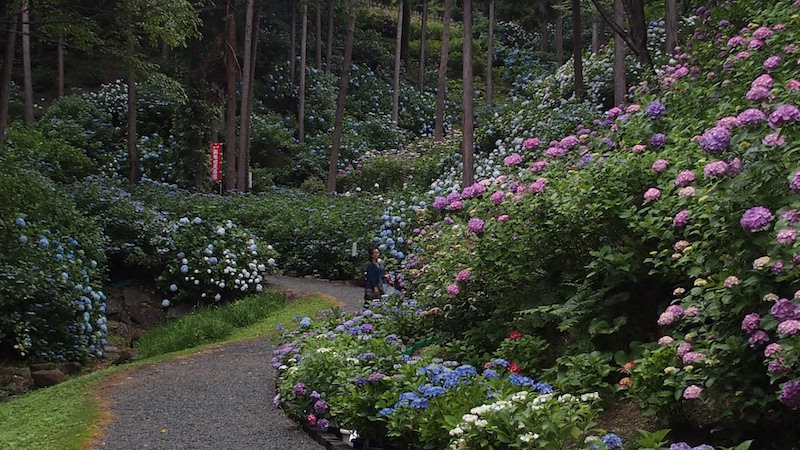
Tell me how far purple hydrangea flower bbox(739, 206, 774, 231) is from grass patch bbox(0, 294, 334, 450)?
4799 mm

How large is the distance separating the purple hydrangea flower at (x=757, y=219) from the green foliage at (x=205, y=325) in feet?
27.2

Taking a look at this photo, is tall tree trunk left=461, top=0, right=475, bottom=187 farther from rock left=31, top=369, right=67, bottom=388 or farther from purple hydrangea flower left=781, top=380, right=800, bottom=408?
purple hydrangea flower left=781, top=380, right=800, bottom=408

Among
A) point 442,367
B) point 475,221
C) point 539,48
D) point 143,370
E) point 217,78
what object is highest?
point 539,48

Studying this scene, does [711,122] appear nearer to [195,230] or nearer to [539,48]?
[195,230]

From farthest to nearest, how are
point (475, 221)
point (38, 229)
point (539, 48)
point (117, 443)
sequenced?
point (539, 48)
point (38, 229)
point (475, 221)
point (117, 443)

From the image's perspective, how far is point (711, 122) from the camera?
258 inches

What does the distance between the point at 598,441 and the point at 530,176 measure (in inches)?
134

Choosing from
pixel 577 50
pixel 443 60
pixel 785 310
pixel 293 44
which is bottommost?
pixel 785 310

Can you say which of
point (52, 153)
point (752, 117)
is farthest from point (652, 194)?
point (52, 153)

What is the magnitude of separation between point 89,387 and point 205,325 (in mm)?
3237

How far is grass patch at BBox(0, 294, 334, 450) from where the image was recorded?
6453 mm

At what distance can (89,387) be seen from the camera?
8234 millimetres

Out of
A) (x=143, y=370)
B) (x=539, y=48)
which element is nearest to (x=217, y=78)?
(x=143, y=370)

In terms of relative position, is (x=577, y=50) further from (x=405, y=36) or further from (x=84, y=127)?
(x=405, y=36)
